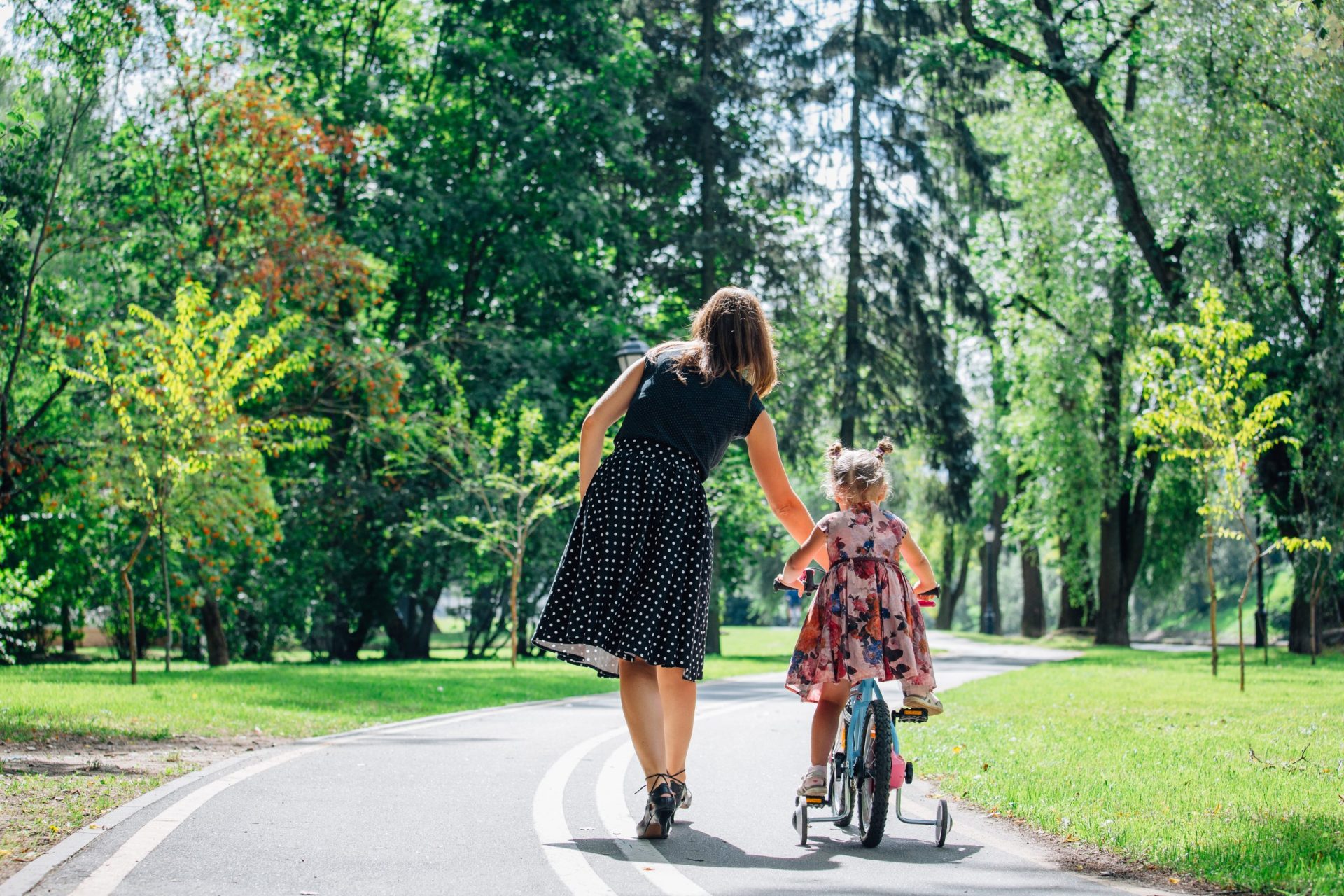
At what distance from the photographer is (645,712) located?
565cm

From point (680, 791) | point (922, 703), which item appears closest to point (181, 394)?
point (680, 791)

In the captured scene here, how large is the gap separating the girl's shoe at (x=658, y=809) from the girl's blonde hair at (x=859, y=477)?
1395mm

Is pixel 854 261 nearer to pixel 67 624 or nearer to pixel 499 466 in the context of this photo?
pixel 499 466

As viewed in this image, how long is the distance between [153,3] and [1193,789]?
47.2ft

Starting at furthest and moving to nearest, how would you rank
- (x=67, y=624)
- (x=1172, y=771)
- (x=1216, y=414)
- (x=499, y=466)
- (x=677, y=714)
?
1. (x=67, y=624)
2. (x=499, y=466)
3. (x=1216, y=414)
4. (x=1172, y=771)
5. (x=677, y=714)

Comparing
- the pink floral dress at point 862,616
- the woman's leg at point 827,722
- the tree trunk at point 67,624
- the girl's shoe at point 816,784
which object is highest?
the pink floral dress at point 862,616

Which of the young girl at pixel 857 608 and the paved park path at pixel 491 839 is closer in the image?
the paved park path at pixel 491 839

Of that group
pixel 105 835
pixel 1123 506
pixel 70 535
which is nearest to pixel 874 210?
pixel 1123 506

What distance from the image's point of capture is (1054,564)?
38188 millimetres

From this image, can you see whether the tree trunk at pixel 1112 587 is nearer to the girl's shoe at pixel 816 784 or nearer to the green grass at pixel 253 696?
the green grass at pixel 253 696

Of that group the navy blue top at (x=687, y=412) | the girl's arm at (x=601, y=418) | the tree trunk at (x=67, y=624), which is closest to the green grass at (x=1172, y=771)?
the navy blue top at (x=687, y=412)

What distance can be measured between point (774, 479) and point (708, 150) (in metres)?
24.0

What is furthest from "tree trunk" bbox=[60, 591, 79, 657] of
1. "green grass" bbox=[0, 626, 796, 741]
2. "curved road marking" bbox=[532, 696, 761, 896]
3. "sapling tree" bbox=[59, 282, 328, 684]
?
"curved road marking" bbox=[532, 696, 761, 896]

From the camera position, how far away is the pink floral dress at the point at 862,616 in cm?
578
